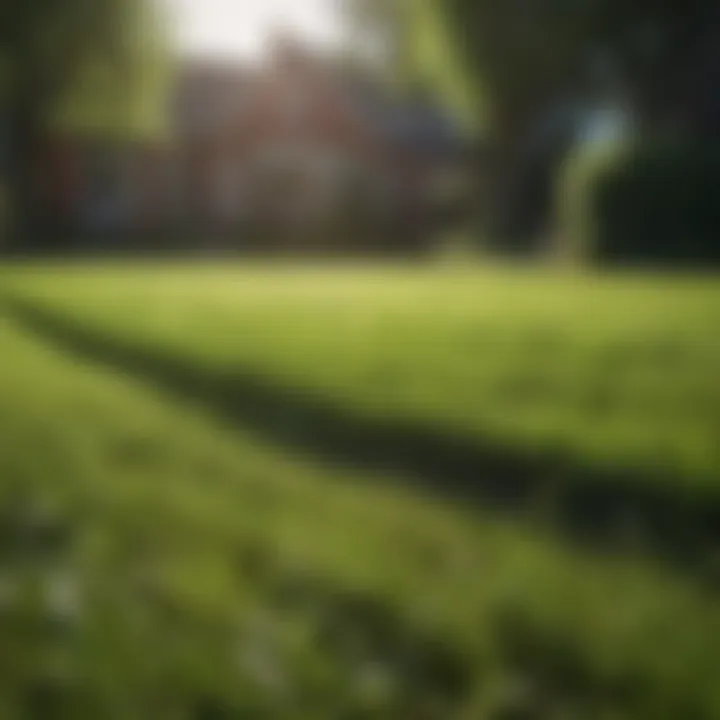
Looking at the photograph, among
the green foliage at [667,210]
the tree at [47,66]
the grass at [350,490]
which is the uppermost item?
the tree at [47,66]

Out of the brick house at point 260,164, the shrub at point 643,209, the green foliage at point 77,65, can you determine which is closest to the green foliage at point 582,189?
the shrub at point 643,209

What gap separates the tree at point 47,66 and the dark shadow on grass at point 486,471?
13cm

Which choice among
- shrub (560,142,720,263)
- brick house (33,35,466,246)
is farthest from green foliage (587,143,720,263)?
brick house (33,35,466,246)

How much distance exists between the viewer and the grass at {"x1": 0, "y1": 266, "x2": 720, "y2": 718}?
1.14 meters

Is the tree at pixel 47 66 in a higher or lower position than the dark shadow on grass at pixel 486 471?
higher

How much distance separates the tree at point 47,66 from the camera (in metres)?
1.22

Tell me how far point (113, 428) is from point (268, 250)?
8.4 inches

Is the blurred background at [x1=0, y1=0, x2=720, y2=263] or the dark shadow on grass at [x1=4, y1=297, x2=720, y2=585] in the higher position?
the blurred background at [x1=0, y1=0, x2=720, y2=263]

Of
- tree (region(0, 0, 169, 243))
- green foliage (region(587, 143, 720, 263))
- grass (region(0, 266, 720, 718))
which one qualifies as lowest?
grass (region(0, 266, 720, 718))

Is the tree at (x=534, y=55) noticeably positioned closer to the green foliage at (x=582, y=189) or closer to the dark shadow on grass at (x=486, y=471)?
the green foliage at (x=582, y=189)

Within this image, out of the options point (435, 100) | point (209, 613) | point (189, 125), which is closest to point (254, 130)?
point (189, 125)

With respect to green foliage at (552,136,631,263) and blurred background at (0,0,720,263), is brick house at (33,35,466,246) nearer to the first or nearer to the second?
blurred background at (0,0,720,263)

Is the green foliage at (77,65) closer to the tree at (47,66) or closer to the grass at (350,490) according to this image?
A: the tree at (47,66)

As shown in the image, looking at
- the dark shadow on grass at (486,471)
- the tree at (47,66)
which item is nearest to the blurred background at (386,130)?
the tree at (47,66)
